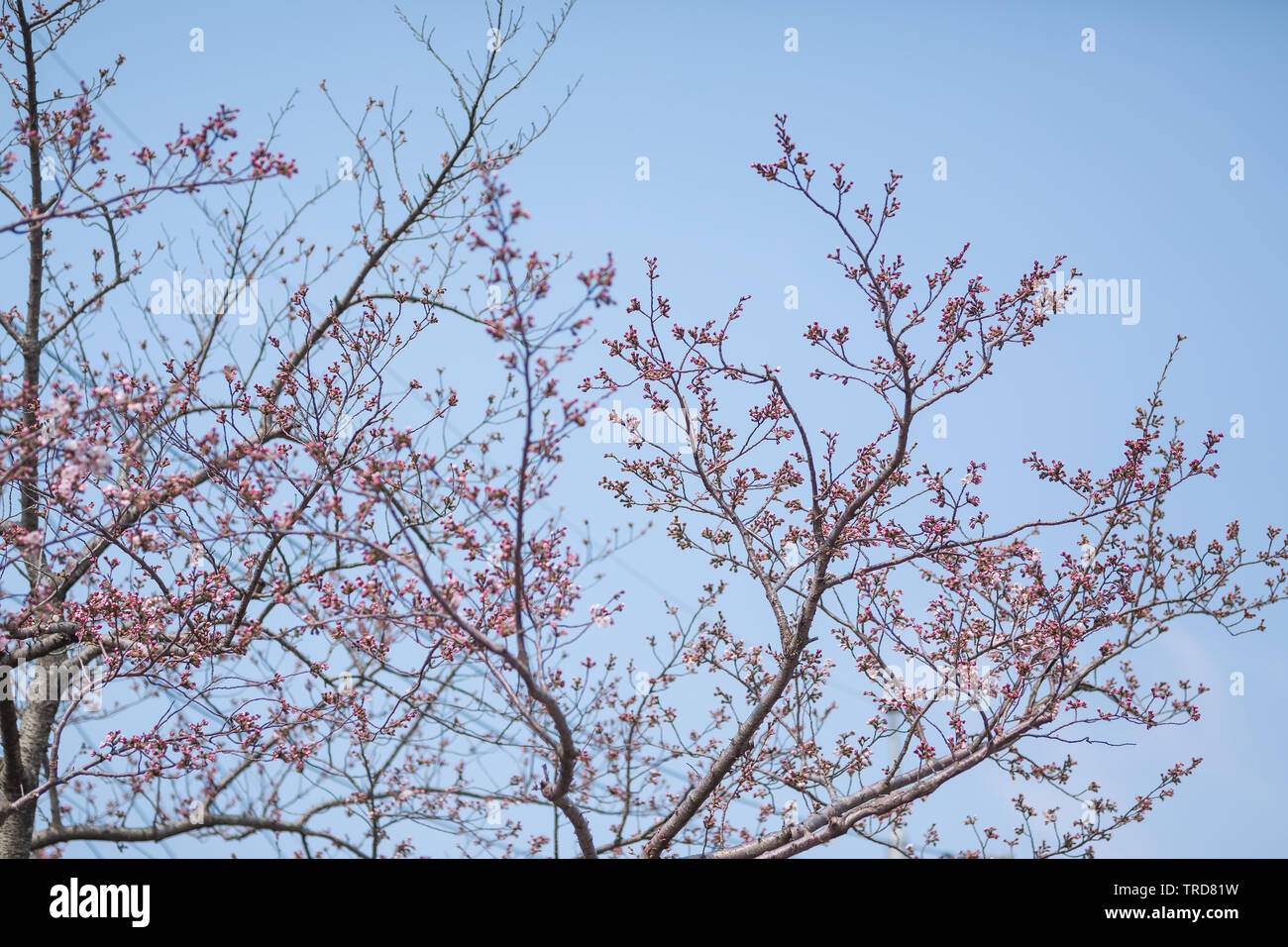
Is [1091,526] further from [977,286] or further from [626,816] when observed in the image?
[626,816]

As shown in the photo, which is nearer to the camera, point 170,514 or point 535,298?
point 535,298

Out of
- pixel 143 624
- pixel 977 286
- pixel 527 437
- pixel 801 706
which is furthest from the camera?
pixel 801 706

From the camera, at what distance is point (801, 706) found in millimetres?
6066

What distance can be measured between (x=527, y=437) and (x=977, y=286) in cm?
263

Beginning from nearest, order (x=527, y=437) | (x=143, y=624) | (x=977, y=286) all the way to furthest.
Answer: (x=527, y=437)
(x=977, y=286)
(x=143, y=624)

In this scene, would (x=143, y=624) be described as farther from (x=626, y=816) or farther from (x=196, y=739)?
(x=626, y=816)

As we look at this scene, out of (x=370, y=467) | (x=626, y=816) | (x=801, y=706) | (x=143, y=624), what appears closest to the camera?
(x=370, y=467)
